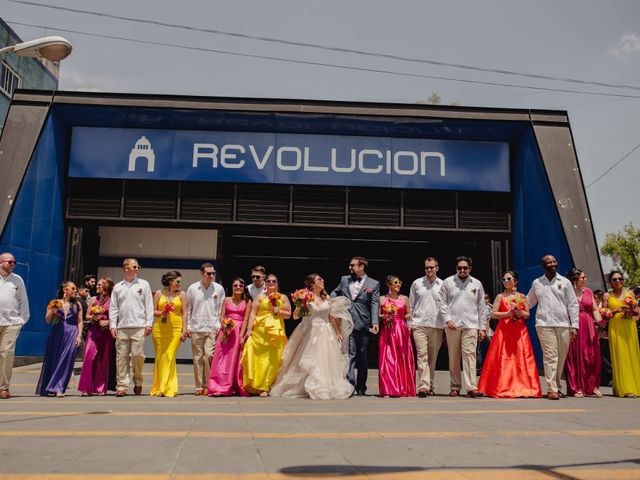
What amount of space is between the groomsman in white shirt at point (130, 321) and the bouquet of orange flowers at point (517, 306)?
532 cm

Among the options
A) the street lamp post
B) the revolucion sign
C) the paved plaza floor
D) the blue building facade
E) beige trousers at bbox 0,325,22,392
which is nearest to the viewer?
the paved plaza floor

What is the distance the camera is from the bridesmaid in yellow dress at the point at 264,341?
926cm

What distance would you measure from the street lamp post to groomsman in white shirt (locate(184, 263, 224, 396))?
136 inches

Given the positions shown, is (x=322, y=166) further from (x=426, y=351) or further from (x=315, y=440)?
(x=315, y=440)

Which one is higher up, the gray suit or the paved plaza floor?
the gray suit

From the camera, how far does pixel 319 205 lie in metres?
15.4

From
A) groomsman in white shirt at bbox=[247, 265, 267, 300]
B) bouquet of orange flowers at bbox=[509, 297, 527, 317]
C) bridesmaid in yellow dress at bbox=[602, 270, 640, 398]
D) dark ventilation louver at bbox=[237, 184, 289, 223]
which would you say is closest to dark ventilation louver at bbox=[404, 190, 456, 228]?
dark ventilation louver at bbox=[237, 184, 289, 223]

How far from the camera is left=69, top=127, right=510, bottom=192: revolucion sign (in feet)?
49.6

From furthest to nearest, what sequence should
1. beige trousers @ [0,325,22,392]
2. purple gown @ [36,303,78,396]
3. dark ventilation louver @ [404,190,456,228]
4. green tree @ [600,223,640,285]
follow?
green tree @ [600,223,640,285] < dark ventilation louver @ [404,190,456,228] < purple gown @ [36,303,78,396] < beige trousers @ [0,325,22,392]

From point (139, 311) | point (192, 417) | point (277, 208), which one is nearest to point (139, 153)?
point (277, 208)

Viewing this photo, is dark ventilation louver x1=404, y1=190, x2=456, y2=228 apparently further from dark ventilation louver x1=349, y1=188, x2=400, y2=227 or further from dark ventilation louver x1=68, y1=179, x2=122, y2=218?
A: dark ventilation louver x1=68, y1=179, x2=122, y2=218

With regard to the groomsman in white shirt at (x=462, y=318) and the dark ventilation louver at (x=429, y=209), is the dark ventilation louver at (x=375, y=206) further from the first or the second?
the groomsman in white shirt at (x=462, y=318)

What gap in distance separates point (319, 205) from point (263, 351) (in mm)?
6563

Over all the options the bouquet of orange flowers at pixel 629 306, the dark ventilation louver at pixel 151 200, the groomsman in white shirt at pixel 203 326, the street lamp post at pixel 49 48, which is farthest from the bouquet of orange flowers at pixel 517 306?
the dark ventilation louver at pixel 151 200
